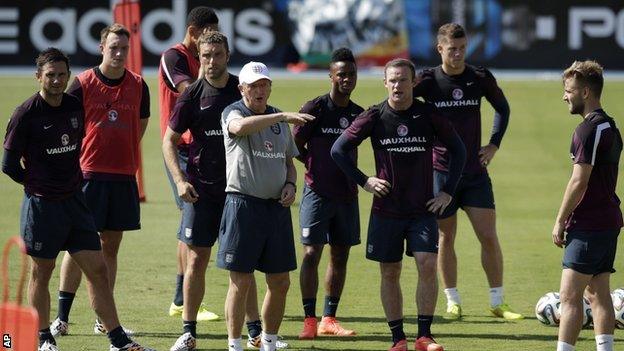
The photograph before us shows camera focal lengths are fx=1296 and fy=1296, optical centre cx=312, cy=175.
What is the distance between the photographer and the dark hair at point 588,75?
9.21 m

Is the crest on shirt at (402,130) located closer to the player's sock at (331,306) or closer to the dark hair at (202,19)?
the player's sock at (331,306)

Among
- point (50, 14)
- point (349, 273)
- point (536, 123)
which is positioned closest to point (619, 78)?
point (536, 123)

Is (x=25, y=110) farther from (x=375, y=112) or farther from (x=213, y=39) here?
(x=375, y=112)

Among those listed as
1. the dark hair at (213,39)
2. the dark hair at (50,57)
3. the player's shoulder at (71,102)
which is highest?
the dark hair at (213,39)

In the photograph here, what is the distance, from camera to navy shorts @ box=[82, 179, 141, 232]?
35.3 ft

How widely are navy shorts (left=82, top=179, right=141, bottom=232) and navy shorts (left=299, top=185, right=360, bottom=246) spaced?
146cm

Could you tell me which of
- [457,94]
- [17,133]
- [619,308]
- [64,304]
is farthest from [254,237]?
[619,308]

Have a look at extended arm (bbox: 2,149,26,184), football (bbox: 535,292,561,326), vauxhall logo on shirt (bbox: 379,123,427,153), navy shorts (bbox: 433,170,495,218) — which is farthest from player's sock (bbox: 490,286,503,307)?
extended arm (bbox: 2,149,26,184)

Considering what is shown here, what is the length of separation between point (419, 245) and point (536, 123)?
53.8ft

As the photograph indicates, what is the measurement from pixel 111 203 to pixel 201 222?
2.86ft

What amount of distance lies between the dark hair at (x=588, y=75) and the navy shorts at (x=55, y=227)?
148 inches

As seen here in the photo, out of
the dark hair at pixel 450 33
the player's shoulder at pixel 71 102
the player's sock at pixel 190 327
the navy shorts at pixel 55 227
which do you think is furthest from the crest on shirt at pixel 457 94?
the navy shorts at pixel 55 227

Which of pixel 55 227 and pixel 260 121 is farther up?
pixel 260 121

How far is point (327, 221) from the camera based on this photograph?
1116 cm
